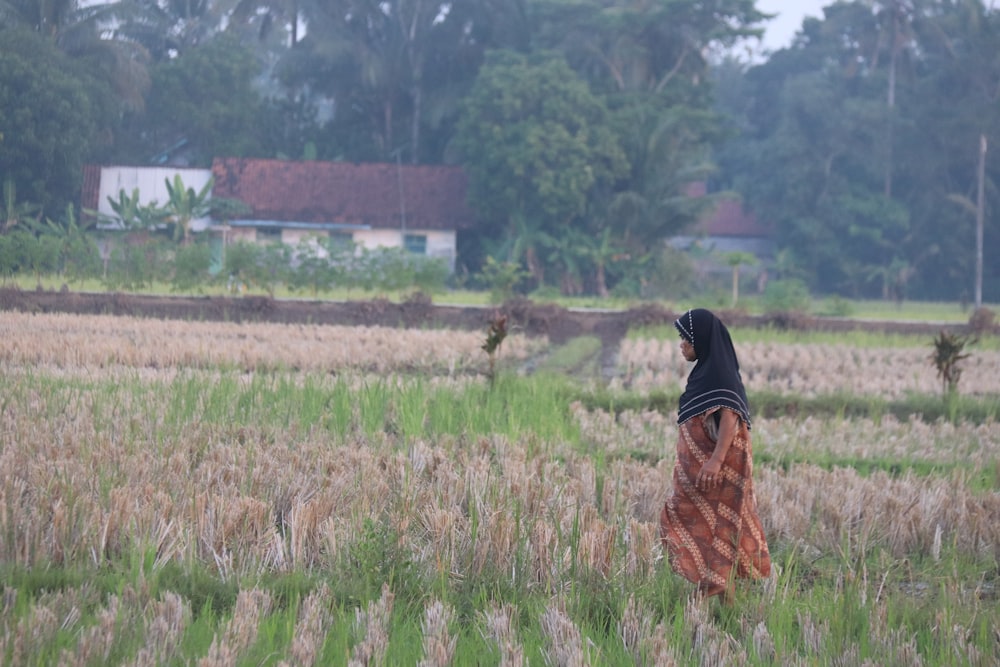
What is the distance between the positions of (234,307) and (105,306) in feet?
6.35

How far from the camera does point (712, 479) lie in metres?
4.06

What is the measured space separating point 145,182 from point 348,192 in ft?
21.8

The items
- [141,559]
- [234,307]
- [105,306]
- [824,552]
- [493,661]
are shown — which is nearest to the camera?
[493,661]

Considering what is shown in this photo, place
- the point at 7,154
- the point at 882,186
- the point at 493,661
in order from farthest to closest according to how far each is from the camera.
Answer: the point at 882,186 < the point at 7,154 < the point at 493,661

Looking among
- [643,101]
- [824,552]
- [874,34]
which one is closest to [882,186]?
[874,34]

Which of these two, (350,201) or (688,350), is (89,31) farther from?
(350,201)

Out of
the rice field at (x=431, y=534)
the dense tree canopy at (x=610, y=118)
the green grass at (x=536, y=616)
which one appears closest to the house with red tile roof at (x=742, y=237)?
the dense tree canopy at (x=610, y=118)

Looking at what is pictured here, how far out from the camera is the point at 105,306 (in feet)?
49.1

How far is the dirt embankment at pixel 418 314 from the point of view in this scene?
604 inches

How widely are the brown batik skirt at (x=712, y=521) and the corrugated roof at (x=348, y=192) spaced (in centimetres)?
2534

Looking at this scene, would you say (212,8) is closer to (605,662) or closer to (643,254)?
(643,254)

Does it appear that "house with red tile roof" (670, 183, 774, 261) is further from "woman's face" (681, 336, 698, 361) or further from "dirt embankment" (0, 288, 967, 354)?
"woman's face" (681, 336, 698, 361)

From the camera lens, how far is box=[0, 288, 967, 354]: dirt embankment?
1534 cm

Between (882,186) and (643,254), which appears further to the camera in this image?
(882,186)
